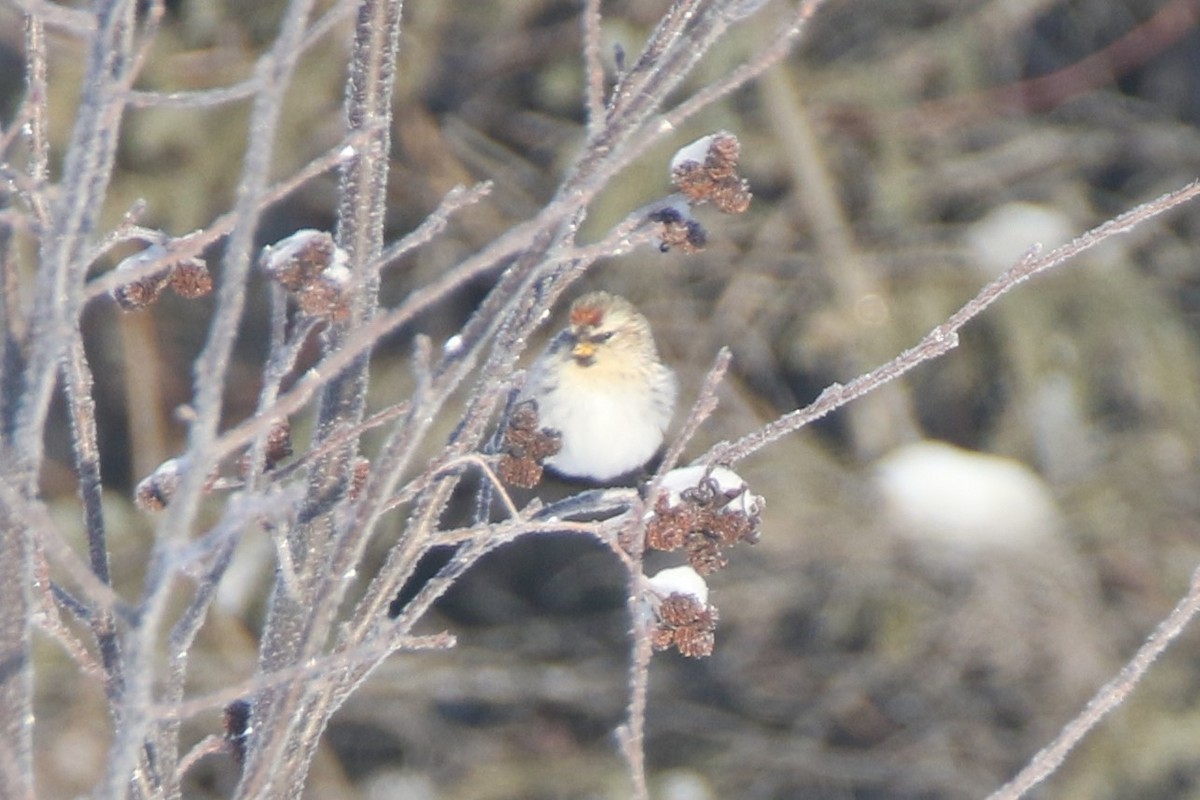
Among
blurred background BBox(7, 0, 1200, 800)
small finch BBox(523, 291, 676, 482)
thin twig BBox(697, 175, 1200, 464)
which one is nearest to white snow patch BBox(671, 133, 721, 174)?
thin twig BBox(697, 175, 1200, 464)

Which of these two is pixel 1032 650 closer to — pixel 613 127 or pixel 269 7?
pixel 269 7

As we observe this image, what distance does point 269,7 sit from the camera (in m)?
6.51

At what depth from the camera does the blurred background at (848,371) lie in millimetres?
6301

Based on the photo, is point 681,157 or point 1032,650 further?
point 1032,650

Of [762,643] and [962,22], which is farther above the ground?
[962,22]

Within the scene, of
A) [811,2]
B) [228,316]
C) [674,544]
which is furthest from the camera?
[674,544]

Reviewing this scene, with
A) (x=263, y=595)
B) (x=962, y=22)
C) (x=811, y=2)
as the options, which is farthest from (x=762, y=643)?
(x=811, y=2)

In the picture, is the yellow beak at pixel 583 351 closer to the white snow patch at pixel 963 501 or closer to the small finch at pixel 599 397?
the small finch at pixel 599 397

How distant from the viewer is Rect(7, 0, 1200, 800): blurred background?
630cm

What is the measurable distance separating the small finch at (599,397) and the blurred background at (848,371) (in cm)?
248

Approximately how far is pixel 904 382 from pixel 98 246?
515 cm

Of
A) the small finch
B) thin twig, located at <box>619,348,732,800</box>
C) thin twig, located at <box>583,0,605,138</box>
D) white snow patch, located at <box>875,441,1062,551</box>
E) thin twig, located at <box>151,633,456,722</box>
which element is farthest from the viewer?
white snow patch, located at <box>875,441,1062,551</box>

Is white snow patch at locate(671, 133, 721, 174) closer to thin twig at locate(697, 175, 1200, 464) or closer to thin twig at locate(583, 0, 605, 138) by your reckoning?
thin twig at locate(583, 0, 605, 138)

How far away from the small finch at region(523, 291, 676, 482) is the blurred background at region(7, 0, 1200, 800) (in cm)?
248
